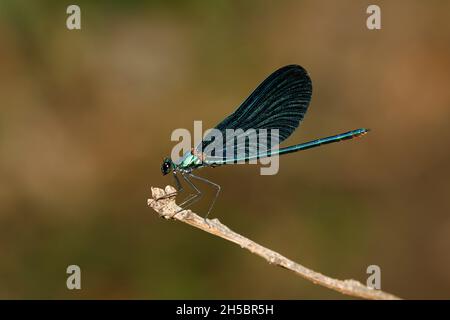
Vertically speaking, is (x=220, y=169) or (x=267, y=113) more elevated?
(x=267, y=113)

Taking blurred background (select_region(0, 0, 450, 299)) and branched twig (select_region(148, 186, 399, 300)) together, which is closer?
branched twig (select_region(148, 186, 399, 300))

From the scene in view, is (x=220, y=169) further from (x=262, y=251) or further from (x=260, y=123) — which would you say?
(x=262, y=251)

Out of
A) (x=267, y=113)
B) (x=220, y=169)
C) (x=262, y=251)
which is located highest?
(x=267, y=113)

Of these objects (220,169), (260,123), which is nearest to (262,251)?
(260,123)

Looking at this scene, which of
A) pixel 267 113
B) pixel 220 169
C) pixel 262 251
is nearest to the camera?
pixel 262 251

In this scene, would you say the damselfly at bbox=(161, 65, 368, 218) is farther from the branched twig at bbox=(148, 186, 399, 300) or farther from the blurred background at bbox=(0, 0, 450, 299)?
the blurred background at bbox=(0, 0, 450, 299)

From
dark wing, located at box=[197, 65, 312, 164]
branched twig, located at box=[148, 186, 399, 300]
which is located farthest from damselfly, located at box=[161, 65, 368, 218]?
branched twig, located at box=[148, 186, 399, 300]

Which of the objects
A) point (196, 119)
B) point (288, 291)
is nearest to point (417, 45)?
point (196, 119)
